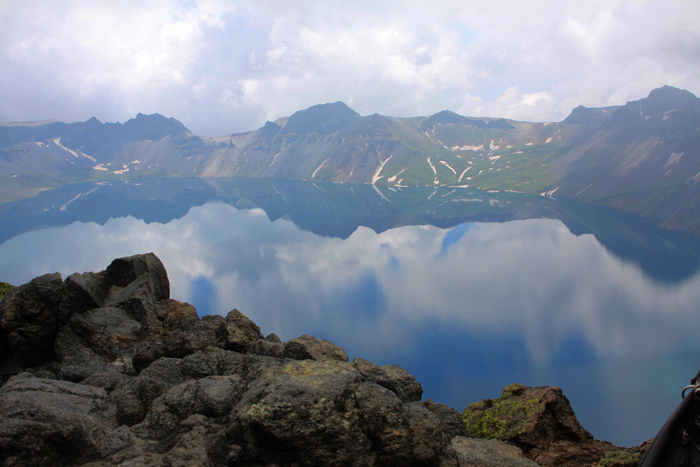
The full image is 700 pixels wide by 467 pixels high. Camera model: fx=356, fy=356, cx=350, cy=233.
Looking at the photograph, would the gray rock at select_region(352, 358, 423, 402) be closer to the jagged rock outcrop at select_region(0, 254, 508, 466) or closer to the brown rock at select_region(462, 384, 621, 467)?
the jagged rock outcrop at select_region(0, 254, 508, 466)

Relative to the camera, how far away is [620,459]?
9117 millimetres

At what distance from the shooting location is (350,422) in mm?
8203

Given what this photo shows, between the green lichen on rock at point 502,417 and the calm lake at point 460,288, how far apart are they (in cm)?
2328

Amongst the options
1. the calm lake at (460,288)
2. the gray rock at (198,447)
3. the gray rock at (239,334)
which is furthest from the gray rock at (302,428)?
the calm lake at (460,288)

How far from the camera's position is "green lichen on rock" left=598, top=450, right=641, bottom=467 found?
8820mm

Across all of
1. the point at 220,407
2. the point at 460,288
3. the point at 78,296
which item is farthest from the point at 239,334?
the point at 460,288

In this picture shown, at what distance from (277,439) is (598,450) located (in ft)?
31.4

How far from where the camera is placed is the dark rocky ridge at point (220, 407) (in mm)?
7797

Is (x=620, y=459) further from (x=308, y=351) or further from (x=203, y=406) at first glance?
(x=203, y=406)

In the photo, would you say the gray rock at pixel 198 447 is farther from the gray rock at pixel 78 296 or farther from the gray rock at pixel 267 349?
the gray rock at pixel 78 296

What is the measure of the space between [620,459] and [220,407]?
1043 cm

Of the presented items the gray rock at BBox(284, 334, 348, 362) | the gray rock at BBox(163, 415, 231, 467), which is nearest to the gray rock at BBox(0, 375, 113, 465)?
the gray rock at BBox(163, 415, 231, 467)

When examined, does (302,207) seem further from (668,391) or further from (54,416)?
(54,416)

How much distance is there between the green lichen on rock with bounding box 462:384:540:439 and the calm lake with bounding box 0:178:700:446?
76.4 ft
